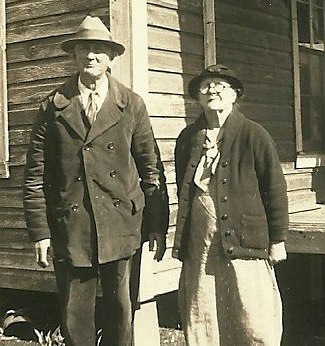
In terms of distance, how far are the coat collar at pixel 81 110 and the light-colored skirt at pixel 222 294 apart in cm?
75

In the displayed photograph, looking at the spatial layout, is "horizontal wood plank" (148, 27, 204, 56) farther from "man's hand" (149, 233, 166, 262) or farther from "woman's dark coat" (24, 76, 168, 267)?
"man's hand" (149, 233, 166, 262)

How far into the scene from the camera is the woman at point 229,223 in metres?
4.30

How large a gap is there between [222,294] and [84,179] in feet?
3.76

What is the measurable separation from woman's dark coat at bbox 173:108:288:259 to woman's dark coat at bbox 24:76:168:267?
0.56 m

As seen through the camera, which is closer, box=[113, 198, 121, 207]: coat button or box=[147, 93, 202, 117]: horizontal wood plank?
box=[113, 198, 121, 207]: coat button

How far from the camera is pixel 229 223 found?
429 cm

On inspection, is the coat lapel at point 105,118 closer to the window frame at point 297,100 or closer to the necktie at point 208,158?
the necktie at point 208,158

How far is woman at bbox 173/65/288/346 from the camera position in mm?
4305

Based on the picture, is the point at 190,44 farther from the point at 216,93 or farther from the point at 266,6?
the point at 216,93

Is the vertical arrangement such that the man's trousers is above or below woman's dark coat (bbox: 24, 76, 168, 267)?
below

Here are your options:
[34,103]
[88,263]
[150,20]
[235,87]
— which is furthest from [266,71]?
[88,263]

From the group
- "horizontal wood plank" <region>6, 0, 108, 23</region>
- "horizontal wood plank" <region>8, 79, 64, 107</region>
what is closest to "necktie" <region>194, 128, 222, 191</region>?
"horizontal wood plank" <region>6, 0, 108, 23</region>

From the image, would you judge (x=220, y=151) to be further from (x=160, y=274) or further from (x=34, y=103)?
(x=34, y=103)

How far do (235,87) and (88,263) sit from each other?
145cm
